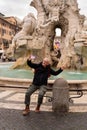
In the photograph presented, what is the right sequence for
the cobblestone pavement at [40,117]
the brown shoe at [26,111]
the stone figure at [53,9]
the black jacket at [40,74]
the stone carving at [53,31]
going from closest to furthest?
the cobblestone pavement at [40,117] < the brown shoe at [26,111] < the black jacket at [40,74] < the stone carving at [53,31] < the stone figure at [53,9]

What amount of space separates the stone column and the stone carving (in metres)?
9.88

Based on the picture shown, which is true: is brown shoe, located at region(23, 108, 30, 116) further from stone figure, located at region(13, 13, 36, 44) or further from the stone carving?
stone figure, located at region(13, 13, 36, 44)

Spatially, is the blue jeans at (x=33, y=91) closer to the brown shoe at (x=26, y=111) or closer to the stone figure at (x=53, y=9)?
the brown shoe at (x=26, y=111)

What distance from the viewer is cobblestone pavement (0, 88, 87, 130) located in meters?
5.14

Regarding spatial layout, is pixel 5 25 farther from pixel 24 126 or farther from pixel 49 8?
pixel 24 126

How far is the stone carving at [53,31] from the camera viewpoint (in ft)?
53.9

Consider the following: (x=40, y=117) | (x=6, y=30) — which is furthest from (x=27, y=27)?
(x=6, y=30)

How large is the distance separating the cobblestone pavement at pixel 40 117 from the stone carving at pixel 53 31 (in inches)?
364

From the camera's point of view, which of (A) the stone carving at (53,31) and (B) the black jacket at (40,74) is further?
(A) the stone carving at (53,31)

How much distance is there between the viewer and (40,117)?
575 cm

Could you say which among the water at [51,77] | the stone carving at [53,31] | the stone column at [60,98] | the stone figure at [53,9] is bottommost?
the water at [51,77]

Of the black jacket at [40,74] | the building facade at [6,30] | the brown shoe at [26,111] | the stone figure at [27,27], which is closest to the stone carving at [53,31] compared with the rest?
the stone figure at [27,27]

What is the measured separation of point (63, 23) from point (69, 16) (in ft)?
2.03

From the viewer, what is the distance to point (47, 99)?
7074 millimetres
